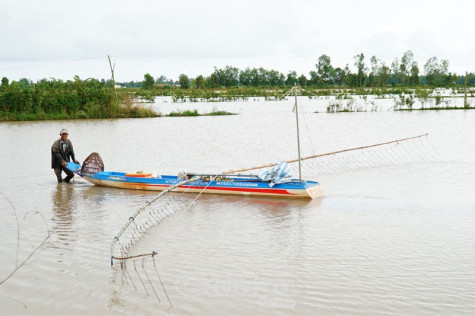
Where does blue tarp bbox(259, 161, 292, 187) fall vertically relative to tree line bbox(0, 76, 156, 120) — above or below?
below

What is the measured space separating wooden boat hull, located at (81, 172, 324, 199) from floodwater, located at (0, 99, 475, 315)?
0.20 m

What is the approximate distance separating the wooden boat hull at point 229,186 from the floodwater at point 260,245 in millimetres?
204

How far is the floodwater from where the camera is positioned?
546 centimetres

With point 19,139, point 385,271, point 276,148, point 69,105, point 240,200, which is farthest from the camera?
point 69,105

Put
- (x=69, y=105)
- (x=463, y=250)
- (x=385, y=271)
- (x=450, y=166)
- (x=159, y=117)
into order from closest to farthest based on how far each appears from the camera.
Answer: (x=385, y=271) < (x=463, y=250) < (x=450, y=166) < (x=69, y=105) < (x=159, y=117)

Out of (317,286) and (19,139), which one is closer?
(317,286)

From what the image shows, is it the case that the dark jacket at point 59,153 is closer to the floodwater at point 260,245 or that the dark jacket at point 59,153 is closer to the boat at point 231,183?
the floodwater at point 260,245

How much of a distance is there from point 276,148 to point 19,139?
11.6 metres

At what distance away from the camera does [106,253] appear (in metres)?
7.15

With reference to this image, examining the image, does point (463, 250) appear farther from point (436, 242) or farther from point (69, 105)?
point (69, 105)

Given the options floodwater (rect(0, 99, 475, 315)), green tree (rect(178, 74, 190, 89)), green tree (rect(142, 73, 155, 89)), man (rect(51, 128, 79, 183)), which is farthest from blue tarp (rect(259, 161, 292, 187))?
green tree (rect(178, 74, 190, 89))

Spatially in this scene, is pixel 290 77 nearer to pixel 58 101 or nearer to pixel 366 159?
pixel 58 101

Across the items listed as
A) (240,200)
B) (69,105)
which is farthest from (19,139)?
(240,200)

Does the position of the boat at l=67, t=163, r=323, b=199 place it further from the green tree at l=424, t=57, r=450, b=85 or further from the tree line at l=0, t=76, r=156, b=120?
the green tree at l=424, t=57, r=450, b=85
